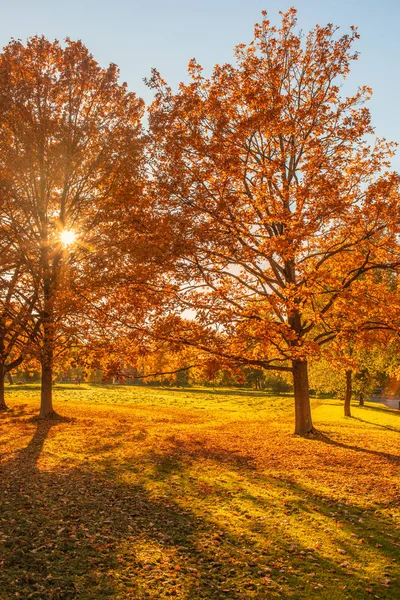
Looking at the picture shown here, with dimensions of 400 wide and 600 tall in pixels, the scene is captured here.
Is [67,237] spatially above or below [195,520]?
above

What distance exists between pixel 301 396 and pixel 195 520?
11682 mm

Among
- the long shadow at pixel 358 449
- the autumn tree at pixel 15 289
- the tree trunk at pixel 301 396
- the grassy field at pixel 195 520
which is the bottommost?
the long shadow at pixel 358 449

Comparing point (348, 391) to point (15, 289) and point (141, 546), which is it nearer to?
point (15, 289)

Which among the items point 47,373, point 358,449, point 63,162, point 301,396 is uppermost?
point 63,162

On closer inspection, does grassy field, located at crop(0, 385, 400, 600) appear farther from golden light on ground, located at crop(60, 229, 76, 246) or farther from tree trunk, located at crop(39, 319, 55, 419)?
golden light on ground, located at crop(60, 229, 76, 246)

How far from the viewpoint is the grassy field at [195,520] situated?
7145 mm

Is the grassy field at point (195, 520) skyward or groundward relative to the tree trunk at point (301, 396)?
groundward

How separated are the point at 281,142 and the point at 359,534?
1580 centimetres

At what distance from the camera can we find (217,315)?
17.3 metres

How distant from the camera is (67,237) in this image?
23062 mm

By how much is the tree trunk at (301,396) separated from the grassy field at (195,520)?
2.20 metres

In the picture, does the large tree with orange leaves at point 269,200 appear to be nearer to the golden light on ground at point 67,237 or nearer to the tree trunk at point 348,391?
the golden light on ground at point 67,237

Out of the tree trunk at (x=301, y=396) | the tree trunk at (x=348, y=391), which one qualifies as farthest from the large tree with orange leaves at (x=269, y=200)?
the tree trunk at (x=348, y=391)

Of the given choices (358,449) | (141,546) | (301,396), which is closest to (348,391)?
(301,396)
